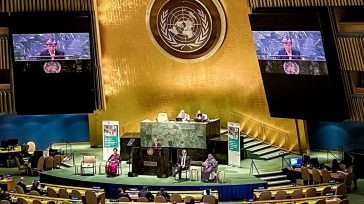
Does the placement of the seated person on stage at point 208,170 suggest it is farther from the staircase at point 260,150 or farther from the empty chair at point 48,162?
the empty chair at point 48,162

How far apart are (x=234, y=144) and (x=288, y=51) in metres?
3.75

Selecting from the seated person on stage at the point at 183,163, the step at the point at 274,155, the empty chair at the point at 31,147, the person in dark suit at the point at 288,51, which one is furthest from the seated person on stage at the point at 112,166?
the person in dark suit at the point at 288,51

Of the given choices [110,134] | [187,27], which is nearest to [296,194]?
[110,134]

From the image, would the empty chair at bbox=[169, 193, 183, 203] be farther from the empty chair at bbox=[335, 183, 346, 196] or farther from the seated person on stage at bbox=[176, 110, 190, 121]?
the seated person on stage at bbox=[176, 110, 190, 121]

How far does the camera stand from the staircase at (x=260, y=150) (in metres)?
30.1

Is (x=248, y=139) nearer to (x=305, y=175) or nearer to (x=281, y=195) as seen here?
(x=305, y=175)

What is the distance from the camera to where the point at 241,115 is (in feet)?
103

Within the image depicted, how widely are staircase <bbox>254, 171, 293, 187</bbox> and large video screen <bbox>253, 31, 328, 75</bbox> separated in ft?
11.4

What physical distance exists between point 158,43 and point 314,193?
36.5ft

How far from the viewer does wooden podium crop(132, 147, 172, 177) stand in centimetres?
2738

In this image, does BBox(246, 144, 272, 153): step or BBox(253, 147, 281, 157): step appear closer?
BBox(253, 147, 281, 157): step

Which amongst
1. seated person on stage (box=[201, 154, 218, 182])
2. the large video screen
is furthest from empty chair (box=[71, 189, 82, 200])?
the large video screen

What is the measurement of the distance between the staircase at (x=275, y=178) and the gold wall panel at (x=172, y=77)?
143 inches

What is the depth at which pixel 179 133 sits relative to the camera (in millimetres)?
29531
